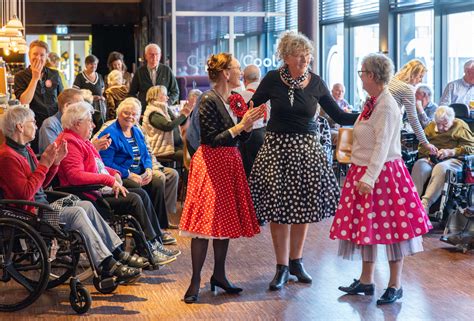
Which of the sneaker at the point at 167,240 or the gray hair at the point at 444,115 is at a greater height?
the gray hair at the point at 444,115

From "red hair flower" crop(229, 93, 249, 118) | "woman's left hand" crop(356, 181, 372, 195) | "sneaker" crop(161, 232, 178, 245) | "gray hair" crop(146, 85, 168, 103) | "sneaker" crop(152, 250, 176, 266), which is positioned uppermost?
"gray hair" crop(146, 85, 168, 103)

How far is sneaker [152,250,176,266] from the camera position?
645cm

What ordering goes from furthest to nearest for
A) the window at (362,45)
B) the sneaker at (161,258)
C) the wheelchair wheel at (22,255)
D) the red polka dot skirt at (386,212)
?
the window at (362,45)
the sneaker at (161,258)
the red polka dot skirt at (386,212)
the wheelchair wheel at (22,255)

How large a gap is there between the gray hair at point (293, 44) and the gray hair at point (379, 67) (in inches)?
17.1

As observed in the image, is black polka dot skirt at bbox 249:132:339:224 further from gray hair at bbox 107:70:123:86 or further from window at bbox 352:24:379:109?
window at bbox 352:24:379:109

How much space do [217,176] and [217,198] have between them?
0.43 feet

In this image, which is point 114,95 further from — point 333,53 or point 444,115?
point 333,53

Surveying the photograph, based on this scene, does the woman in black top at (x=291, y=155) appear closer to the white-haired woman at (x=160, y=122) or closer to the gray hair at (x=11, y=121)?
the gray hair at (x=11, y=121)

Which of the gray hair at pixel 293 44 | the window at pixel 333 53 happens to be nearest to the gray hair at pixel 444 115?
the gray hair at pixel 293 44

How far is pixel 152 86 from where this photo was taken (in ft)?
33.3

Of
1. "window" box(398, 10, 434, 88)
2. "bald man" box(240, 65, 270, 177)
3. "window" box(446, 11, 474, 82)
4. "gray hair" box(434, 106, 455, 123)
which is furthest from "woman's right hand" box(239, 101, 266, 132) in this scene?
"window" box(398, 10, 434, 88)

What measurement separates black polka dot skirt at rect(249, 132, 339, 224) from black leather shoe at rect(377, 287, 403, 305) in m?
0.64

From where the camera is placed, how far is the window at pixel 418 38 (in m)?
13.2

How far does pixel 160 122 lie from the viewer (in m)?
9.16
